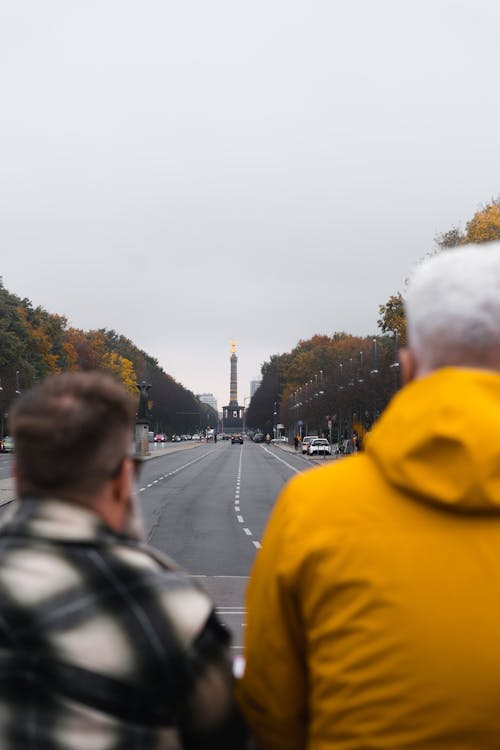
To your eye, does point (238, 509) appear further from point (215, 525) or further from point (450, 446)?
point (450, 446)

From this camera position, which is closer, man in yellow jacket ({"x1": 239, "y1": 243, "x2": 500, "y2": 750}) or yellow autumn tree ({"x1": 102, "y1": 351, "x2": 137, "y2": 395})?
man in yellow jacket ({"x1": 239, "y1": 243, "x2": 500, "y2": 750})

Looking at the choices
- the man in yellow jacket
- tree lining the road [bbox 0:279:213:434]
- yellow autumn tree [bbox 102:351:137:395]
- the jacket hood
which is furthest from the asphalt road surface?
yellow autumn tree [bbox 102:351:137:395]

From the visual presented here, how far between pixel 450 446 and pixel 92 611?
0.81 m

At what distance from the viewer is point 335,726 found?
6.53 feet

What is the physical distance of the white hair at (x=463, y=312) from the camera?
7.18 feet

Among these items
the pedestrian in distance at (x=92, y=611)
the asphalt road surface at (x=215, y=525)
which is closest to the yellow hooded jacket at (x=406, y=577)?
the pedestrian in distance at (x=92, y=611)

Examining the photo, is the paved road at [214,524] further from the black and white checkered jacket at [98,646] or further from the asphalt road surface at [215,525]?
the black and white checkered jacket at [98,646]

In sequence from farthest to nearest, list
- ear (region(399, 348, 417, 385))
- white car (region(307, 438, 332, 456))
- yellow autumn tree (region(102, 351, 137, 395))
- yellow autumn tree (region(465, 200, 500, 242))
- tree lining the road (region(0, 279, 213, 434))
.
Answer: yellow autumn tree (region(102, 351, 137, 395)) → tree lining the road (region(0, 279, 213, 434)) → white car (region(307, 438, 332, 456)) → yellow autumn tree (region(465, 200, 500, 242)) → ear (region(399, 348, 417, 385))

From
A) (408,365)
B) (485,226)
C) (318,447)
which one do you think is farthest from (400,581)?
(318,447)

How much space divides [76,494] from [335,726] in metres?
0.74

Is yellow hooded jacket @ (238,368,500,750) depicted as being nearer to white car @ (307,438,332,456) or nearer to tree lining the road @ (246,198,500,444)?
tree lining the road @ (246,198,500,444)

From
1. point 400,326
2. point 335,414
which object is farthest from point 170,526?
point 335,414

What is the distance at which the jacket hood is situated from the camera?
1.89 metres

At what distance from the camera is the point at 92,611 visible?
209cm
